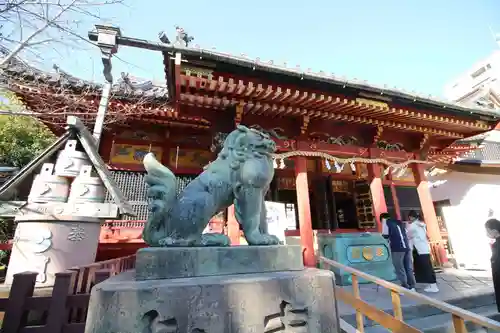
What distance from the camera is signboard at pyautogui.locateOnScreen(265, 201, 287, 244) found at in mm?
5945

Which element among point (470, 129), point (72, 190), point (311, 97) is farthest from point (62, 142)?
point (470, 129)

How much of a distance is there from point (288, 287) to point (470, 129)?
897 centimetres

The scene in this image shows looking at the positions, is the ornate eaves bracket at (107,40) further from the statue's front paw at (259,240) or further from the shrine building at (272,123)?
the statue's front paw at (259,240)

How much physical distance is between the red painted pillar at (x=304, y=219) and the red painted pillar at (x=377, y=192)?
2117mm

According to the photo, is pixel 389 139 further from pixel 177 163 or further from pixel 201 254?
pixel 201 254

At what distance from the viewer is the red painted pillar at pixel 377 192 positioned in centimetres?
672

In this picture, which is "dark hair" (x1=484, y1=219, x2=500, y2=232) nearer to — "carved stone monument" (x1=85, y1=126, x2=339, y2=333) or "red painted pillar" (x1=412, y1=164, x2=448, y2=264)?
"red painted pillar" (x1=412, y1=164, x2=448, y2=264)

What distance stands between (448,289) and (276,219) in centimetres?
377

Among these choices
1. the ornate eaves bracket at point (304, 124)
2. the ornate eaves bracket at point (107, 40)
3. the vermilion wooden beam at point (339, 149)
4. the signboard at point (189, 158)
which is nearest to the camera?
the ornate eaves bracket at point (107, 40)

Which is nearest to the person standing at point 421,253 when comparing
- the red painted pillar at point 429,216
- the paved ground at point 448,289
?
the paved ground at point 448,289

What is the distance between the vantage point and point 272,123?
21.5ft

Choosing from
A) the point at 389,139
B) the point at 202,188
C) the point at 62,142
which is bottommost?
the point at 202,188

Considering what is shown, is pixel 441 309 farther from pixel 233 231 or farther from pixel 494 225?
pixel 233 231

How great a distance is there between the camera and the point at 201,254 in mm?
1741
